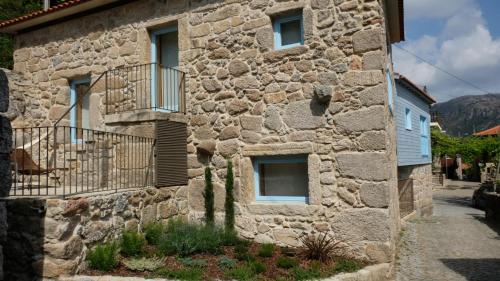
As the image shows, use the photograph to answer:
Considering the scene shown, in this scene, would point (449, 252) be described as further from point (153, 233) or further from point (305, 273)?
point (153, 233)

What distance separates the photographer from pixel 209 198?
7027 millimetres

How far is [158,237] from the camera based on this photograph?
20.4 feet

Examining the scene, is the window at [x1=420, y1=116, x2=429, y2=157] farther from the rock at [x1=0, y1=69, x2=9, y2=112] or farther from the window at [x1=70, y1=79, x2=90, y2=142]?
the rock at [x1=0, y1=69, x2=9, y2=112]

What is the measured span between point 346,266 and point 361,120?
217 cm

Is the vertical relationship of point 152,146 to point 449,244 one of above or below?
above

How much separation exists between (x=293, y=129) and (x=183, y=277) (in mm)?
2924

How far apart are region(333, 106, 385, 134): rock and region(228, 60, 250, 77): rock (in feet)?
6.17

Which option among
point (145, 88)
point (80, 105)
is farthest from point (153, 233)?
point (80, 105)

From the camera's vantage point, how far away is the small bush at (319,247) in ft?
18.5

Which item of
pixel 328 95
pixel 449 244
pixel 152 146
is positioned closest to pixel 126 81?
pixel 152 146

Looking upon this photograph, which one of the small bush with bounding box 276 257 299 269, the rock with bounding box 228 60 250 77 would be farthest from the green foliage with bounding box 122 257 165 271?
the rock with bounding box 228 60 250 77

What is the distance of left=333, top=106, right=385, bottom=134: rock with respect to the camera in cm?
582

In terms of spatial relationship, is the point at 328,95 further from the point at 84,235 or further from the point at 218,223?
the point at 84,235

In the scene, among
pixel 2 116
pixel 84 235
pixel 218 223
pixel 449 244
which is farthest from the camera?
pixel 449 244
